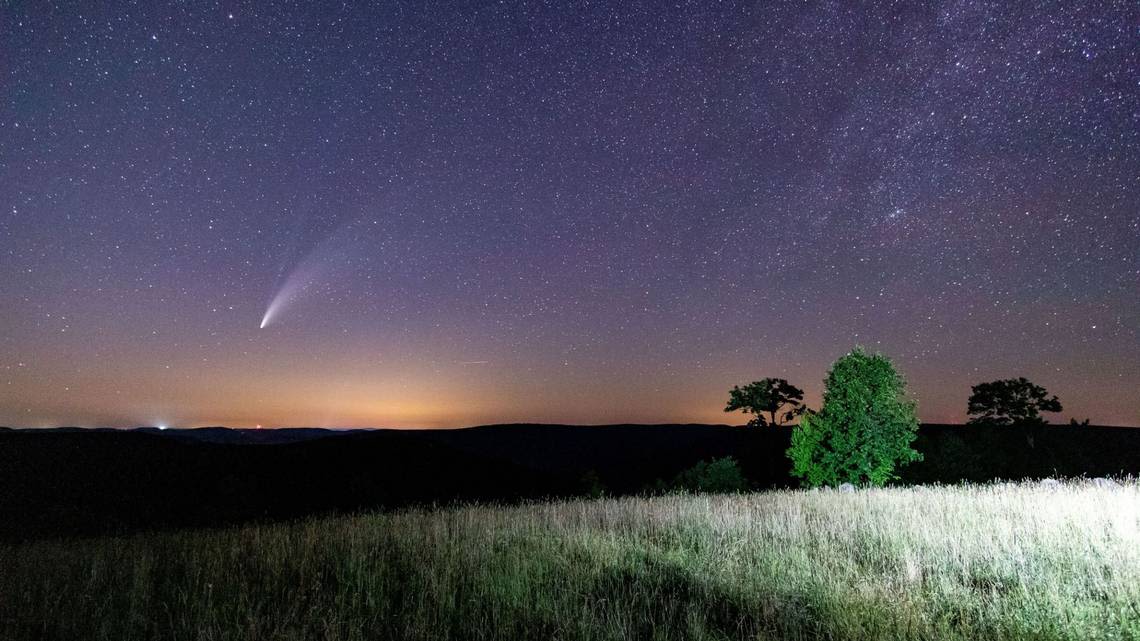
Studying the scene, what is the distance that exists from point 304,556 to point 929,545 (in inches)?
303

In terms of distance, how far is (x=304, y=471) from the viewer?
5634 cm

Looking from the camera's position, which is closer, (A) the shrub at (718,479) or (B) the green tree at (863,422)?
(B) the green tree at (863,422)

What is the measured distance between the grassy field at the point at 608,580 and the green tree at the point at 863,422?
366 inches

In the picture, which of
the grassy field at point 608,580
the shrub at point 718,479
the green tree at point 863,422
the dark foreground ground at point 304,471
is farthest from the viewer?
the dark foreground ground at point 304,471

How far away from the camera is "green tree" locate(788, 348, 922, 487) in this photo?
752 inches

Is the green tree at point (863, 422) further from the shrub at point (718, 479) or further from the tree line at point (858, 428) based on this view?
the shrub at point (718, 479)

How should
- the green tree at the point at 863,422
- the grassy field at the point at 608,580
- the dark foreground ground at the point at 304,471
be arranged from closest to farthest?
the grassy field at the point at 608,580, the green tree at the point at 863,422, the dark foreground ground at the point at 304,471

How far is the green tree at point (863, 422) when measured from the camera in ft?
62.7

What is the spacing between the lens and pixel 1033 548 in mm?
7027

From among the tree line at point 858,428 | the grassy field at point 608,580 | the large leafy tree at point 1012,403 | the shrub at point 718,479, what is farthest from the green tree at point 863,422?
the large leafy tree at point 1012,403

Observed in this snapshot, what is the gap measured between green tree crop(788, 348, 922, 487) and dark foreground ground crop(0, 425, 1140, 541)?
7708mm

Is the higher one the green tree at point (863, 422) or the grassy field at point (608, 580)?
the green tree at point (863, 422)

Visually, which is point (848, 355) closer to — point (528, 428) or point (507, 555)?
point (507, 555)

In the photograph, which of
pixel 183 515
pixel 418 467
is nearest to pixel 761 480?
pixel 418 467
